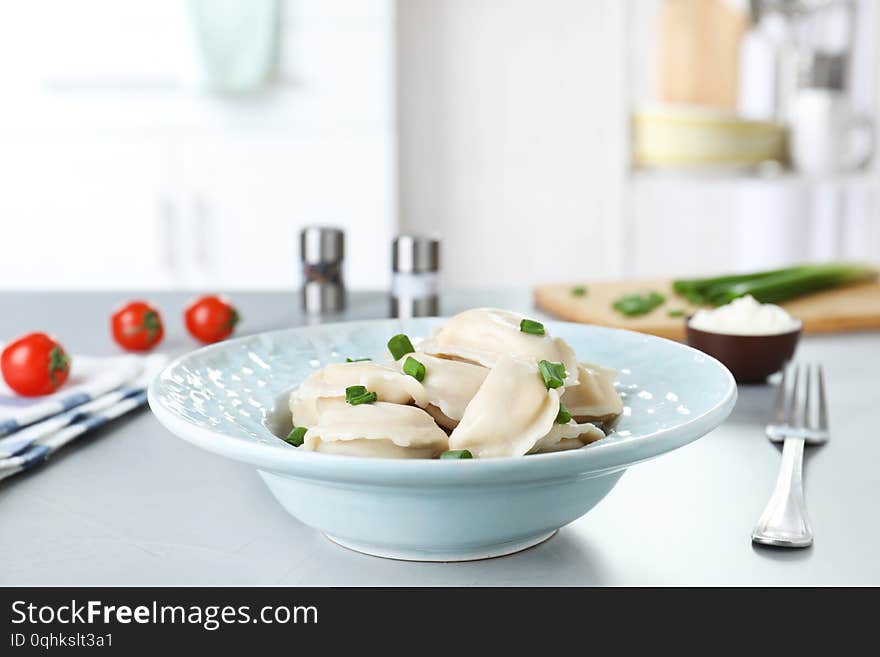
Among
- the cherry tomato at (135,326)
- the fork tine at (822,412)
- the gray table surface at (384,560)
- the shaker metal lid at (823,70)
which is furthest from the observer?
the shaker metal lid at (823,70)

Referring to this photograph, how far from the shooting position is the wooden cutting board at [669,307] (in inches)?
62.7

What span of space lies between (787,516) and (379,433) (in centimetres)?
34

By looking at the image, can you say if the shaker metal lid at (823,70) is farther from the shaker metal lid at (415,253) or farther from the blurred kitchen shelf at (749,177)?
the shaker metal lid at (415,253)

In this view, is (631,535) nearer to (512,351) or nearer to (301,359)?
(512,351)

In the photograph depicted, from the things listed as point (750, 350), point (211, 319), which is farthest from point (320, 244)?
point (750, 350)

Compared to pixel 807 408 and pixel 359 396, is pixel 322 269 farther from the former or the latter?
pixel 359 396

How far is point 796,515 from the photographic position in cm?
79

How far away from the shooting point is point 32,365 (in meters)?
1.14

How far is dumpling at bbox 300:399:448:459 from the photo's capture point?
26.8 inches

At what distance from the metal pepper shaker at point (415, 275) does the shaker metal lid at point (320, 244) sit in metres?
0.16

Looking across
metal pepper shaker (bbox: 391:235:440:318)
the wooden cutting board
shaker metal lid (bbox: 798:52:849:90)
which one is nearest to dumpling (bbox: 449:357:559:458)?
the wooden cutting board

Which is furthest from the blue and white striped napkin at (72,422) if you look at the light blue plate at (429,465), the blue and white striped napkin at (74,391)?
the light blue plate at (429,465)
